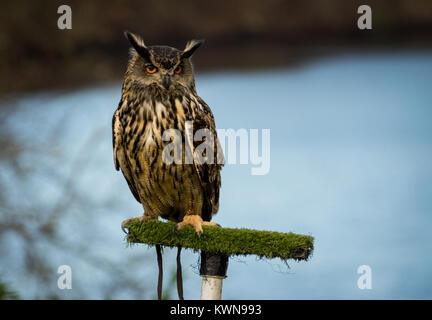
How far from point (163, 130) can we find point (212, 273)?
61cm

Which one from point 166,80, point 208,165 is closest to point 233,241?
point 208,165

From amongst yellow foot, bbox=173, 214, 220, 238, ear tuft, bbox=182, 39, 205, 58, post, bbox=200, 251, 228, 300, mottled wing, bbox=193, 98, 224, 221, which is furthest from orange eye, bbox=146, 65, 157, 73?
post, bbox=200, 251, 228, 300

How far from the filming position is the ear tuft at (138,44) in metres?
2.13

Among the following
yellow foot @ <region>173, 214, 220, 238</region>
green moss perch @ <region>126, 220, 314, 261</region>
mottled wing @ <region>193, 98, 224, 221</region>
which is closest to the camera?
green moss perch @ <region>126, 220, 314, 261</region>

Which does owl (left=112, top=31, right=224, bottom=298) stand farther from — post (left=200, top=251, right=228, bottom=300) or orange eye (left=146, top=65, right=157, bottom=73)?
post (left=200, top=251, right=228, bottom=300)

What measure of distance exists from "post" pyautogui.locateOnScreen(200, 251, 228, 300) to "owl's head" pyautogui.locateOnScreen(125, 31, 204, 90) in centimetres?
67

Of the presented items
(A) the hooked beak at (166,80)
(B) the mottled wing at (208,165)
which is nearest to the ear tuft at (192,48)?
(A) the hooked beak at (166,80)

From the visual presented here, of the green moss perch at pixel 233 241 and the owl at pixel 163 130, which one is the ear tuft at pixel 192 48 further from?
the green moss perch at pixel 233 241

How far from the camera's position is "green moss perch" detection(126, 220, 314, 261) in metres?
1.89

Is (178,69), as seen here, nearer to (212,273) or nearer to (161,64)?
(161,64)

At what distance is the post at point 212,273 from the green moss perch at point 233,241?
27mm
